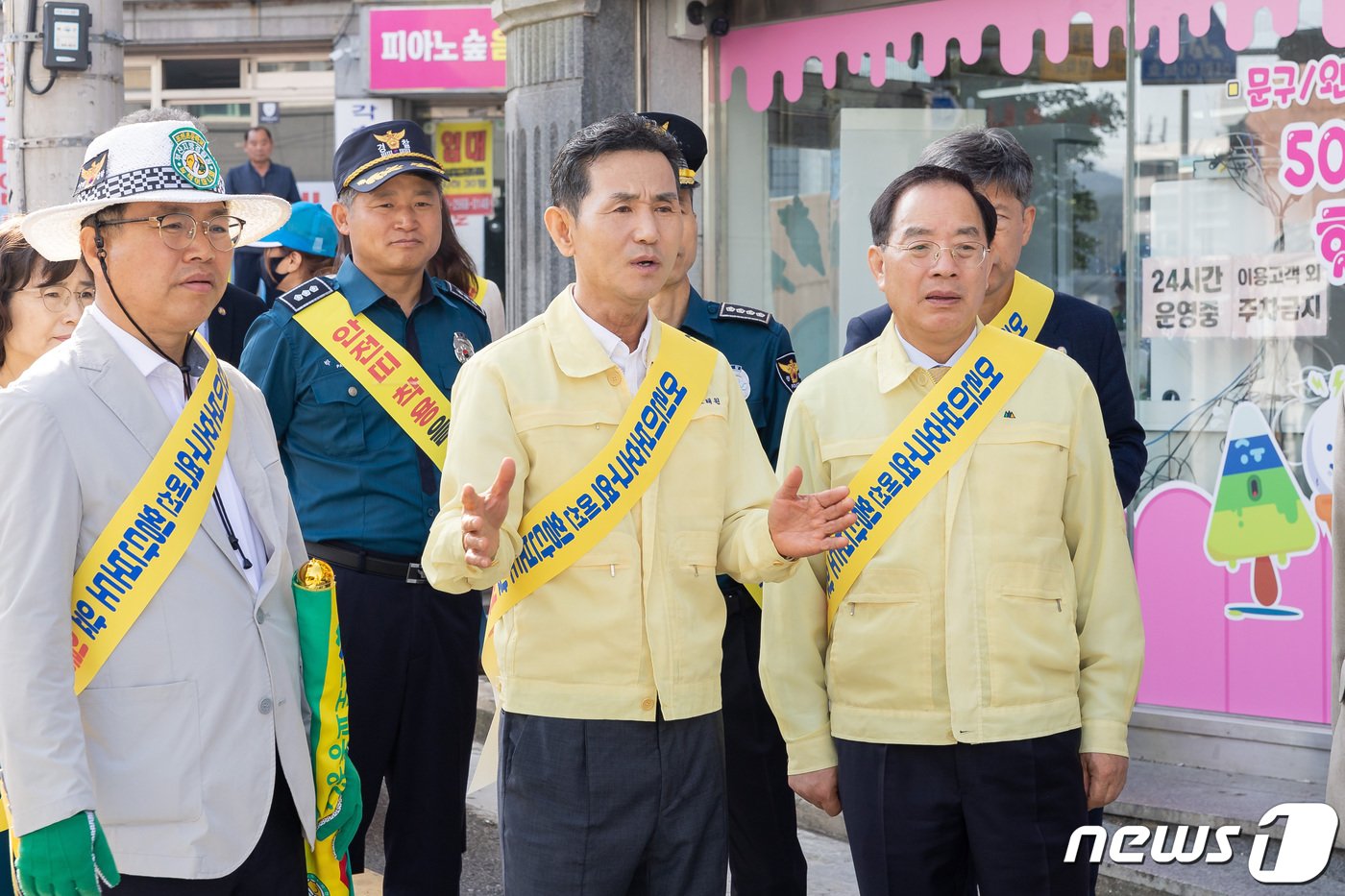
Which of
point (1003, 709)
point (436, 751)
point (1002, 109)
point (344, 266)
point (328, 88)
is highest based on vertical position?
point (328, 88)

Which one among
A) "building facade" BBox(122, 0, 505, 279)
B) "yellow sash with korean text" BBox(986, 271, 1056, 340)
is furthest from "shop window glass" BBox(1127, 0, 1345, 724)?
"building facade" BBox(122, 0, 505, 279)

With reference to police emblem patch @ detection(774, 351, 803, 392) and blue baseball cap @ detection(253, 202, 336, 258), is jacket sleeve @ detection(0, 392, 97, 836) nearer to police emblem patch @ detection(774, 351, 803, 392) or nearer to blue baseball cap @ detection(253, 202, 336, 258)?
police emblem patch @ detection(774, 351, 803, 392)

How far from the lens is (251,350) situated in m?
4.15

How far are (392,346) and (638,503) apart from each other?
144 centimetres

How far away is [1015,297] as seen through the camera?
12.7 feet

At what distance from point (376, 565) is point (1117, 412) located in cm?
195

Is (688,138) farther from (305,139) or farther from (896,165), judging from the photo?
(305,139)

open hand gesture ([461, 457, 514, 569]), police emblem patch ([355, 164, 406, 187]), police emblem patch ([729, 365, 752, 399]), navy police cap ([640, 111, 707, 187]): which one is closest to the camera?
open hand gesture ([461, 457, 514, 569])

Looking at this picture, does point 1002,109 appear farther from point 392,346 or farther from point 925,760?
point 925,760

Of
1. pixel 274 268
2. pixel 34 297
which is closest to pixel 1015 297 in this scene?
pixel 34 297

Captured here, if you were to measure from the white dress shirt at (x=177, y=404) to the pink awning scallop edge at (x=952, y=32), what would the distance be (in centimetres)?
398

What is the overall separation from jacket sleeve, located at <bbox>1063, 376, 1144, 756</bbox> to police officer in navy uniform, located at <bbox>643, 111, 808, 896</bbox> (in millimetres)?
919

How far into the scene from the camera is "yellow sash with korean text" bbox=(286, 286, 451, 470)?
160 inches

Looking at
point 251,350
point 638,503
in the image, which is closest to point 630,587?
point 638,503
